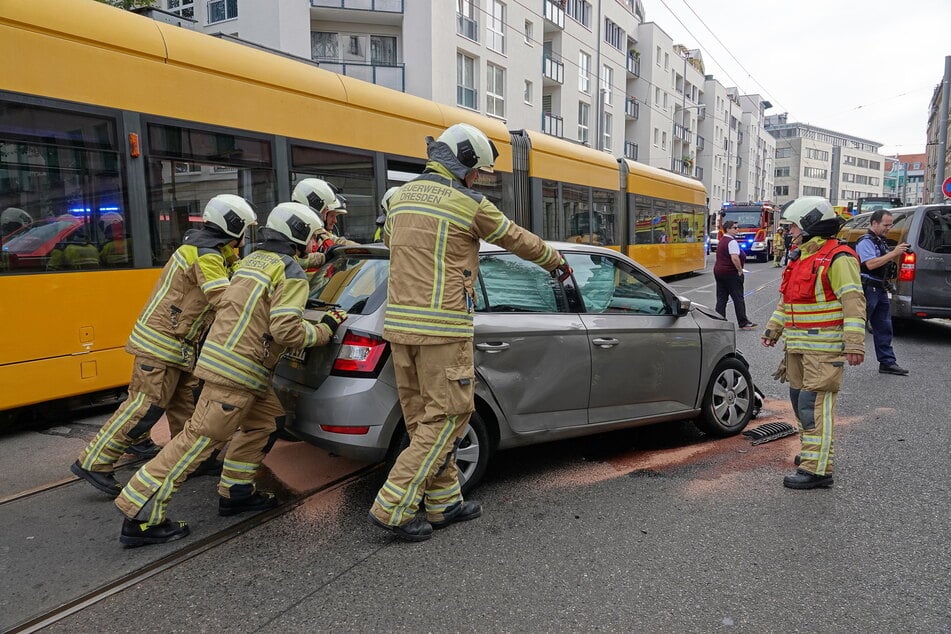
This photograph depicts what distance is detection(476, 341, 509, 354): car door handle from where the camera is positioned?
12.6ft

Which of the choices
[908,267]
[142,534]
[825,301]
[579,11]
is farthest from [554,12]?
[142,534]

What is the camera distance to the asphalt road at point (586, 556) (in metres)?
2.76

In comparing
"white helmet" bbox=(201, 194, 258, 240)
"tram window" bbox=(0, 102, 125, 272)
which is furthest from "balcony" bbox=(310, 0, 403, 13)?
"white helmet" bbox=(201, 194, 258, 240)

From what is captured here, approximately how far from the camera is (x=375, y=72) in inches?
916

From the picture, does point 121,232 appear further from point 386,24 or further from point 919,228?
point 386,24

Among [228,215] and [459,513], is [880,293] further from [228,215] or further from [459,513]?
[228,215]

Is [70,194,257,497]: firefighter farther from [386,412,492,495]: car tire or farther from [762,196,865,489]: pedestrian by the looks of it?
[762,196,865,489]: pedestrian

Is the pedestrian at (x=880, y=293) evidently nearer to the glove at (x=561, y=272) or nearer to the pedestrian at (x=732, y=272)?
the pedestrian at (x=732, y=272)

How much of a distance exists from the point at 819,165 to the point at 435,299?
12086 cm

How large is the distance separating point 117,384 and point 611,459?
13.5ft

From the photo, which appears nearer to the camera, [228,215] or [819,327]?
[228,215]

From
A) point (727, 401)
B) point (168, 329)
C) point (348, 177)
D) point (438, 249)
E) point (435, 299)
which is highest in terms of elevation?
point (348, 177)

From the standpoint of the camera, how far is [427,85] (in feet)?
77.4

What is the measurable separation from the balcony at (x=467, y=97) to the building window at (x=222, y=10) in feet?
27.6
